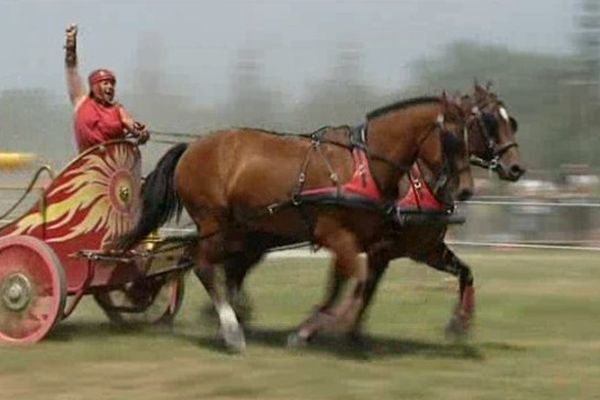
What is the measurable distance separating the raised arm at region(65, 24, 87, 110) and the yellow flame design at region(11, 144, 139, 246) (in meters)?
0.66

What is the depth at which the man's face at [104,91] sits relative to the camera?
451 inches

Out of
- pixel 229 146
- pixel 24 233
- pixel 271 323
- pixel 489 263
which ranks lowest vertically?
pixel 489 263

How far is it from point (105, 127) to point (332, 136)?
1.82m

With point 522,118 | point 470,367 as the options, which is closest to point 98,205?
point 470,367

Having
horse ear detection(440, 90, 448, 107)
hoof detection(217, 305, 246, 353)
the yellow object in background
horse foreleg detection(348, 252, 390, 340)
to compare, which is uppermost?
horse ear detection(440, 90, 448, 107)

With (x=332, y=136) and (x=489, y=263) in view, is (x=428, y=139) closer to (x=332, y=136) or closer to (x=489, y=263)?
(x=332, y=136)

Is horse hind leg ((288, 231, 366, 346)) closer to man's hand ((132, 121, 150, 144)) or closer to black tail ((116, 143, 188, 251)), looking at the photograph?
black tail ((116, 143, 188, 251))

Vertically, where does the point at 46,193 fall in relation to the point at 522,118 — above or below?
above

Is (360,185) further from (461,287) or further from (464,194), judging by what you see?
(461,287)

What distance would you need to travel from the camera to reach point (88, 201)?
1126cm

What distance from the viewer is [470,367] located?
9945 millimetres

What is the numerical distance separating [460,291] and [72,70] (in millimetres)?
3423

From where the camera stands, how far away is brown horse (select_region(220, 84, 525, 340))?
10.3 metres

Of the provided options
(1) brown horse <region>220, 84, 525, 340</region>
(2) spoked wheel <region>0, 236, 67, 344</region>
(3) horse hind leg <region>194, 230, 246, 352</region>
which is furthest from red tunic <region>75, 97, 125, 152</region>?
(1) brown horse <region>220, 84, 525, 340</region>
